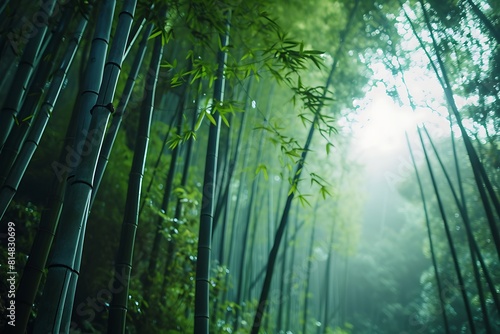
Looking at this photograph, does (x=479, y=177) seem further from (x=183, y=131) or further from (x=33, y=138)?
(x=33, y=138)

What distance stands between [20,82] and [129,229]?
0.98 m

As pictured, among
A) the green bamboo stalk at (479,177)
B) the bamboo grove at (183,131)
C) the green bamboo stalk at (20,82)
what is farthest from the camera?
the green bamboo stalk at (479,177)

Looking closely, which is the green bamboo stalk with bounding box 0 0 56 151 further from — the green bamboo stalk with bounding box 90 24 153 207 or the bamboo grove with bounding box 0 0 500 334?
the green bamboo stalk with bounding box 90 24 153 207

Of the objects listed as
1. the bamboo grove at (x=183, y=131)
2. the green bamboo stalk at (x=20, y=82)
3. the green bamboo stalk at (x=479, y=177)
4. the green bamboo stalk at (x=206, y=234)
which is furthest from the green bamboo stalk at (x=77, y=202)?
the green bamboo stalk at (x=479, y=177)

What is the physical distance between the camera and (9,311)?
1534 millimetres

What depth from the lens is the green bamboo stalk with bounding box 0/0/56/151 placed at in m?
1.79

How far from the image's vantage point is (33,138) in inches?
66.5

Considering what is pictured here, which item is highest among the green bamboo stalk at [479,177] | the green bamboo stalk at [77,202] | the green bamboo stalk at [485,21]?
the green bamboo stalk at [485,21]

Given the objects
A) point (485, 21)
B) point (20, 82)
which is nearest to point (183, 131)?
point (20, 82)

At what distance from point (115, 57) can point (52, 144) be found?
117 inches

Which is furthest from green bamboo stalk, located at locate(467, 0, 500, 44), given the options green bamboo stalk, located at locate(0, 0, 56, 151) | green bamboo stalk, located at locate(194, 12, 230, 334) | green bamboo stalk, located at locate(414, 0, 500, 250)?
green bamboo stalk, located at locate(0, 0, 56, 151)

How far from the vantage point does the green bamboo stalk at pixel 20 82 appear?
5.86 ft

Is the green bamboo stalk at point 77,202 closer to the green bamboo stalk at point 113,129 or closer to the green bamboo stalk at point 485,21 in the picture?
→ the green bamboo stalk at point 113,129

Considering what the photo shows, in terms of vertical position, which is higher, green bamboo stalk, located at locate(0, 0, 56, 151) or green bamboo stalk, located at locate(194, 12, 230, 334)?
green bamboo stalk, located at locate(0, 0, 56, 151)
